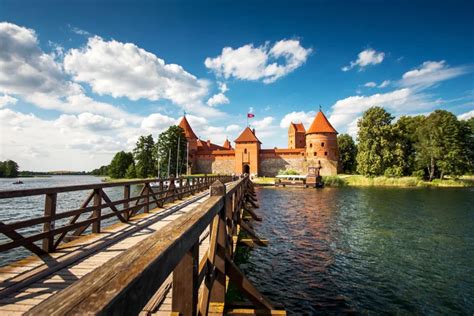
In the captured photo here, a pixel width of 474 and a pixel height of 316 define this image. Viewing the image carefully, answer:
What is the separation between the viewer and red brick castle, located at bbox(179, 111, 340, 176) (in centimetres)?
5253

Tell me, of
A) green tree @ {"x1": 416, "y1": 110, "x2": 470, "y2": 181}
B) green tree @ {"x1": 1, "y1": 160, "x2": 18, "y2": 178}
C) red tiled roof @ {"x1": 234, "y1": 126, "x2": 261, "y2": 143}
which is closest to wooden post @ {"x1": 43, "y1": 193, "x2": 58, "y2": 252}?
green tree @ {"x1": 416, "y1": 110, "x2": 470, "y2": 181}

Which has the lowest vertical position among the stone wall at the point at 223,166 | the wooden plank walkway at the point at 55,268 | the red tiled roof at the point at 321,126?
the wooden plank walkway at the point at 55,268

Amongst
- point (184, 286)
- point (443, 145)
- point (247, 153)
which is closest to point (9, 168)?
point (247, 153)

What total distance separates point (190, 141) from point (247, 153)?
43.2 feet

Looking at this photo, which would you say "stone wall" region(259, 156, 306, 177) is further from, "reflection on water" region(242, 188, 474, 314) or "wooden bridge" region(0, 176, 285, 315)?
"wooden bridge" region(0, 176, 285, 315)

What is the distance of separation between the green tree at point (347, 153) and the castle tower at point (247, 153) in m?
19.2

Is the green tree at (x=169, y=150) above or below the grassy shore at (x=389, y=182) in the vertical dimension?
above

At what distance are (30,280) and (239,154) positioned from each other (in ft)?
173

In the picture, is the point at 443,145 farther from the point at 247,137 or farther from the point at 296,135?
the point at 296,135

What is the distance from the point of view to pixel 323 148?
172 ft

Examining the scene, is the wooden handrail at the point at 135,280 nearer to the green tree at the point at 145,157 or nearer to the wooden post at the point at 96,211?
the wooden post at the point at 96,211

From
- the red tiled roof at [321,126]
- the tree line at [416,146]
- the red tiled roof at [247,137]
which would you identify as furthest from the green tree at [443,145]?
the red tiled roof at [247,137]

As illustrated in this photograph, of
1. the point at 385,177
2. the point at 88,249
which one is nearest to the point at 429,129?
the point at 385,177

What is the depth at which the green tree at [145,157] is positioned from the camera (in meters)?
54.4
